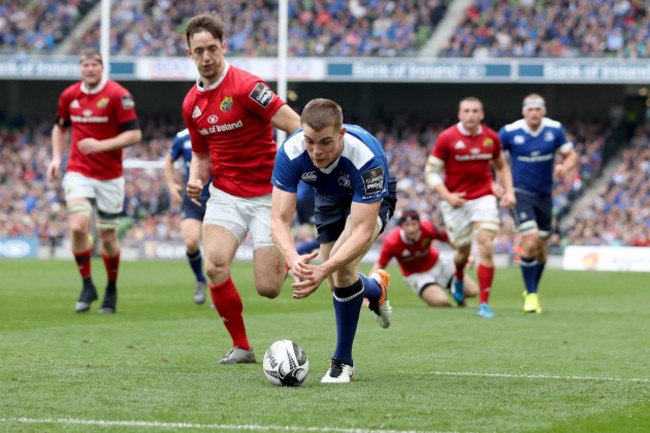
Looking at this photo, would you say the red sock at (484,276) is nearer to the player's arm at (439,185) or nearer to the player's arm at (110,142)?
the player's arm at (439,185)

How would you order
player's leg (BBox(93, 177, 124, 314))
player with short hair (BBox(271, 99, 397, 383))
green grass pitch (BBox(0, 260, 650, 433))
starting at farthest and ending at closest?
player's leg (BBox(93, 177, 124, 314))
player with short hair (BBox(271, 99, 397, 383))
green grass pitch (BBox(0, 260, 650, 433))

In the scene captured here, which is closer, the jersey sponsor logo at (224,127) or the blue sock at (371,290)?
the blue sock at (371,290)

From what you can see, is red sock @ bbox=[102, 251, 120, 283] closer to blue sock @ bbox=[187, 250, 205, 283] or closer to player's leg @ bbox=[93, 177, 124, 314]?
player's leg @ bbox=[93, 177, 124, 314]

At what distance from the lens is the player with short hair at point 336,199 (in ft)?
18.6

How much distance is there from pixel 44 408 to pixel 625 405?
300 cm

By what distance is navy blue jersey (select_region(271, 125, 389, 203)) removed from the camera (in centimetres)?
600

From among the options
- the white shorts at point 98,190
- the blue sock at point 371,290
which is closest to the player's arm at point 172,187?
the white shorts at point 98,190

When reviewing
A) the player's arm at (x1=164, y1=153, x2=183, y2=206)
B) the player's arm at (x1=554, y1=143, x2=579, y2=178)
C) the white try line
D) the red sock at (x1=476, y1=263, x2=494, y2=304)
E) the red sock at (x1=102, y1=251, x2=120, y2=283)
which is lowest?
the red sock at (x1=476, y1=263, x2=494, y2=304)

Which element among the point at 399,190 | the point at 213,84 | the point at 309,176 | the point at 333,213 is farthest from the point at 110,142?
the point at 399,190

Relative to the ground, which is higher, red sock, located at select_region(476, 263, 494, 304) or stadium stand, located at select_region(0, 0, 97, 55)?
stadium stand, located at select_region(0, 0, 97, 55)

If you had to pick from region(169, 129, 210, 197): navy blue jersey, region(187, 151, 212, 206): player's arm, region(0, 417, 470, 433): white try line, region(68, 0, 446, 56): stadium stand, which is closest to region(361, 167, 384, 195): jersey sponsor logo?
region(0, 417, 470, 433): white try line

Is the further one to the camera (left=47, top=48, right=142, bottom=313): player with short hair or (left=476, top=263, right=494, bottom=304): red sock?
(left=476, top=263, right=494, bottom=304): red sock

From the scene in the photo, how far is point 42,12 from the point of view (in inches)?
1487

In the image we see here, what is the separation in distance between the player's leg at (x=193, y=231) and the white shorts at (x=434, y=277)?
2842mm
